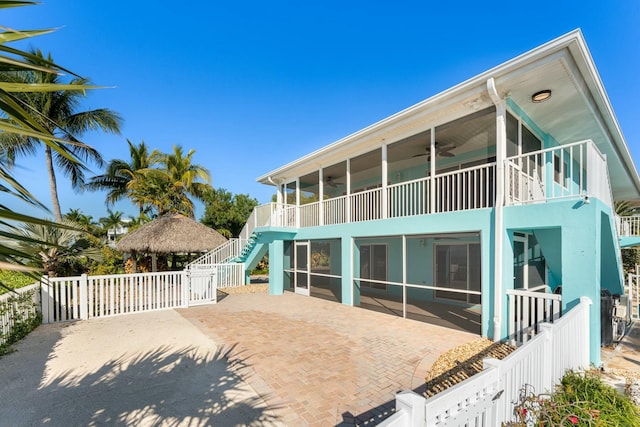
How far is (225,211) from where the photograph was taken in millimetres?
24562

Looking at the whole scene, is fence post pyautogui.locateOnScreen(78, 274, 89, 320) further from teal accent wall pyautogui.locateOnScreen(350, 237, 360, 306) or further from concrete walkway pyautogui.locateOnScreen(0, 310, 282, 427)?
teal accent wall pyautogui.locateOnScreen(350, 237, 360, 306)

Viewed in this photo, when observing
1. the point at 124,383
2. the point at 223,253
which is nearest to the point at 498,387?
the point at 124,383

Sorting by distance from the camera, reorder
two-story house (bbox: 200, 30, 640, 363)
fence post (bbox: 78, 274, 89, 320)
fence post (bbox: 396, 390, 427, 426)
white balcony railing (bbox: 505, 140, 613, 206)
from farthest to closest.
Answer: fence post (bbox: 78, 274, 89, 320) < two-story house (bbox: 200, 30, 640, 363) < white balcony railing (bbox: 505, 140, 613, 206) < fence post (bbox: 396, 390, 427, 426)

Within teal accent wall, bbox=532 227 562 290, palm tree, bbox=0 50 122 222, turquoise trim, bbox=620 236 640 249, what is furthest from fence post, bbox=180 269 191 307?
turquoise trim, bbox=620 236 640 249

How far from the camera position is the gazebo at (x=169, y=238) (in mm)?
13188

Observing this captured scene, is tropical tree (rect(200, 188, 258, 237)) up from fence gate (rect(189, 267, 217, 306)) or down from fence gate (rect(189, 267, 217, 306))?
up

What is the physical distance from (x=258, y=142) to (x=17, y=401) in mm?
17444

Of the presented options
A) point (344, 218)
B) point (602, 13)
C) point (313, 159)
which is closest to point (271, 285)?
point (344, 218)

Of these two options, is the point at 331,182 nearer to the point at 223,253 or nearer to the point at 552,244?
the point at 223,253

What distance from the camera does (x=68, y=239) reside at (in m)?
9.80

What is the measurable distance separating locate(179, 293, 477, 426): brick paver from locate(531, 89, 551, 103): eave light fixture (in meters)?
5.68

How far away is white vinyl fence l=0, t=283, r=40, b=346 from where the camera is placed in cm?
591

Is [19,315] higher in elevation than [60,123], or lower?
lower

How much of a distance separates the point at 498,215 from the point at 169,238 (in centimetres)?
1307
